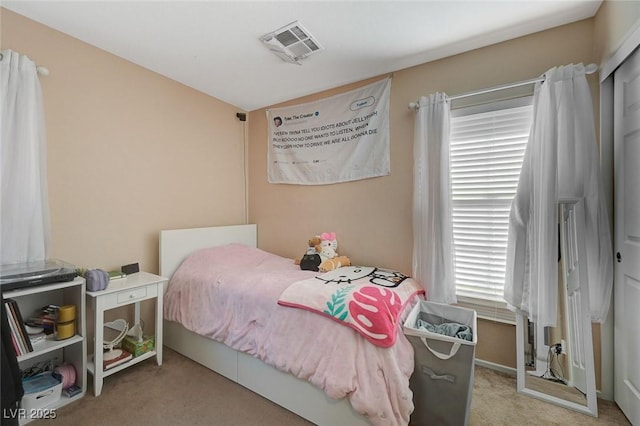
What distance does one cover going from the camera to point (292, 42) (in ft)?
6.46

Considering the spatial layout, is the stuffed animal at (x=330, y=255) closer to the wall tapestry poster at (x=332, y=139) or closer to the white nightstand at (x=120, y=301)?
the wall tapestry poster at (x=332, y=139)

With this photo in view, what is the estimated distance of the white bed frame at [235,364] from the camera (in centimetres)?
143

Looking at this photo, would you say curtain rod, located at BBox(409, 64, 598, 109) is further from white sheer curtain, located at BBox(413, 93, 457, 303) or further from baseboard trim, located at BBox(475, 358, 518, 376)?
baseboard trim, located at BBox(475, 358, 518, 376)

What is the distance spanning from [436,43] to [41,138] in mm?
2758

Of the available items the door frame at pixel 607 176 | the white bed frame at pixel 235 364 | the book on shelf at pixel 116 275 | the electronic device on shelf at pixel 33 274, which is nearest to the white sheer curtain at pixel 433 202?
the door frame at pixel 607 176

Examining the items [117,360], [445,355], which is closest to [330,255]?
[445,355]

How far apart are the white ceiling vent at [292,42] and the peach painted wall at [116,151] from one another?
1.15 m

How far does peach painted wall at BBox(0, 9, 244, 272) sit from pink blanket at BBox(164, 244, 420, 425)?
529 mm

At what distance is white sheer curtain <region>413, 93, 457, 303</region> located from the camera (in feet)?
6.50

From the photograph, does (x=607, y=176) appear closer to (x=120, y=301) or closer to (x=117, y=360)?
(x=120, y=301)

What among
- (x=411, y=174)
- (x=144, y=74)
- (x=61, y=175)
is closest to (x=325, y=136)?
(x=411, y=174)

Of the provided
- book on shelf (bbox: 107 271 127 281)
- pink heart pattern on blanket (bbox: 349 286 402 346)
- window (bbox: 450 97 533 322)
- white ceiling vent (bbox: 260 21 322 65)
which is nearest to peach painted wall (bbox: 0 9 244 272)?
book on shelf (bbox: 107 271 127 281)

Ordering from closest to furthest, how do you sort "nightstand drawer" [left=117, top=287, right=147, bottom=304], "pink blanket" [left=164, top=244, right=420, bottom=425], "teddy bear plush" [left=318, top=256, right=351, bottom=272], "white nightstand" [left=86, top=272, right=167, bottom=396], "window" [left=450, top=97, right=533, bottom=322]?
"pink blanket" [left=164, top=244, right=420, bottom=425] → "white nightstand" [left=86, top=272, right=167, bottom=396] → "nightstand drawer" [left=117, top=287, right=147, bottom=304] → "window" [left=450, top=97, right=533, bottom=322] → "teddy bear plush" [left=318, top=256, right=351, bottom=272]

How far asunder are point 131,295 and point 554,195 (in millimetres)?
2846
